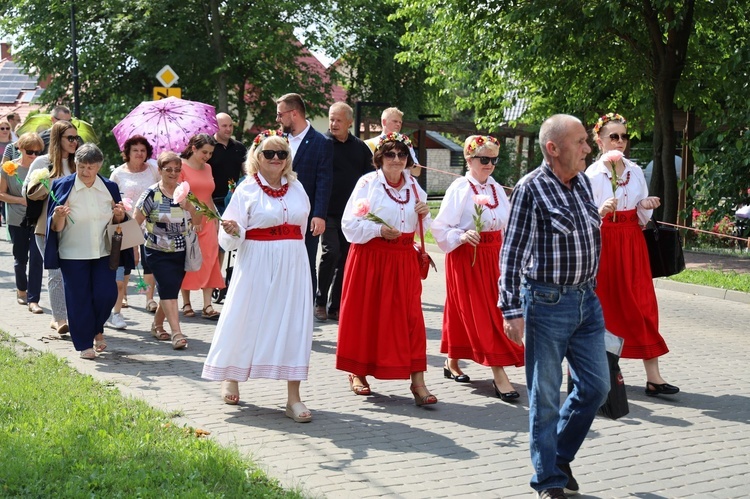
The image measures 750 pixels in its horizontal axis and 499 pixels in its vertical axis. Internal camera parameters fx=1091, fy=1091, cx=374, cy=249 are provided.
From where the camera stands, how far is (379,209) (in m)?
7.70

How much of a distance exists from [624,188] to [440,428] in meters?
2.35

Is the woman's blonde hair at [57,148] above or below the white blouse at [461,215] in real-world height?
above

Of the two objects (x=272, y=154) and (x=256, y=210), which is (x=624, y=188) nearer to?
(x=272, y=154)

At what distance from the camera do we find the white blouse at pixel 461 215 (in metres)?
7.97

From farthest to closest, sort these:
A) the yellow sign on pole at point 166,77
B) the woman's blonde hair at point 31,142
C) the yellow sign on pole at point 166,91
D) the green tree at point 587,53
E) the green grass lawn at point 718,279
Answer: the yellow sign on pole at point 166,77 → the yellow sign on pole at point 166,91 → the green tree at point 587,53 → the green grass lawn at point 718,279 → the woman's blonde hair at point 31,142

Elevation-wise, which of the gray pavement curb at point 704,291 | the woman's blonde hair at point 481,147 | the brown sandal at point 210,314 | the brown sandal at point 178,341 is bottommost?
the brown sandal at point 178,341

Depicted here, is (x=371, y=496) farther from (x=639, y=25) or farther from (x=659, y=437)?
(x=639, y=25)

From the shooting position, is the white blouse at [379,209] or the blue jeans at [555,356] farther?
the white blouse at [379,209]

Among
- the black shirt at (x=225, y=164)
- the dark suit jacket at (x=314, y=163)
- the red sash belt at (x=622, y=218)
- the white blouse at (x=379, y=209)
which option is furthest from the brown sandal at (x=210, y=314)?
the red sash belt at (x=622, y=218)

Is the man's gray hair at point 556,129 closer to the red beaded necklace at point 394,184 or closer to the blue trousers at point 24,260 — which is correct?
the red beaded necklace at point 394,184

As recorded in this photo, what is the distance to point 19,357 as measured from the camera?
8.75 meters

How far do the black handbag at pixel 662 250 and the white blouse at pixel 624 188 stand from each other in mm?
126

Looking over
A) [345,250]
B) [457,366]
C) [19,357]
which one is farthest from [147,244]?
[457,366]

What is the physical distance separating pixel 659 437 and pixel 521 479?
4.44ft
